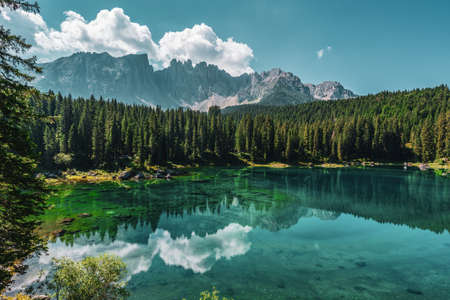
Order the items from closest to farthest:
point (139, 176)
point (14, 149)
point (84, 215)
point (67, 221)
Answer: point (14, 149) < point (67, 221) < point (84, 215) < point (139, 176)

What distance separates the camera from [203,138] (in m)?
140

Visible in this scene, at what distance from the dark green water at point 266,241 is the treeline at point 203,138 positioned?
38828 millimetres

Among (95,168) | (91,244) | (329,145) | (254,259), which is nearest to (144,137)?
(95,168)

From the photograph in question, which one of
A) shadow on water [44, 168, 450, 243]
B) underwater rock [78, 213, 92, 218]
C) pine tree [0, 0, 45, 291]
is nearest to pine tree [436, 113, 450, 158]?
shadow on water [44, 168, 450, 243]

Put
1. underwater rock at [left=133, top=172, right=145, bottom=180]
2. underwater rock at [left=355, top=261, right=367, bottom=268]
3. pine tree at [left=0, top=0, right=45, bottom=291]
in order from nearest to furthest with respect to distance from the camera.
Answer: pine tree at [left=0, top=0, right=45, bottom=291], underwater rock at [left=355, top=261, right=367, bottom=268], underwater rock at [left=133, top=172, right=145, bottom=180]

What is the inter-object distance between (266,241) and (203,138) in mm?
107372

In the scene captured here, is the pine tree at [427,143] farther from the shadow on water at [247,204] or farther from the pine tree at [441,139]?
the shadow on water at [247,204]

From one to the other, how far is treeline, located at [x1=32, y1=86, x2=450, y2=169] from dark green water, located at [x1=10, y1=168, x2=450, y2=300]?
127 feet

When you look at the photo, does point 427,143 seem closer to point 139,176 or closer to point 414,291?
point 414,291

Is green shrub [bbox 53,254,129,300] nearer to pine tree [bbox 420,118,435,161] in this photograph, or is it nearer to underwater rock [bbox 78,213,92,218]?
underwater rock [bbox 78,213,92,218]

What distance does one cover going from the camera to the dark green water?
24.0 metres

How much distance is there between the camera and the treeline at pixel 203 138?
10256cm

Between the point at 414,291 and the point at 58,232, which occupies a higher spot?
the point at 58,232

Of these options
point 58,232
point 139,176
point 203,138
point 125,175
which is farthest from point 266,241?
point 203,138
